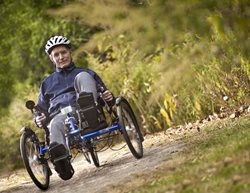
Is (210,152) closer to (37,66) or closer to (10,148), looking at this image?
(10,148)

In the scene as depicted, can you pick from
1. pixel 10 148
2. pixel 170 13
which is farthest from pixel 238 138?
pixel 10 148

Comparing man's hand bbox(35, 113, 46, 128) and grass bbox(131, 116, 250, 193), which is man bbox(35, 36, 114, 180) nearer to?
man's hand bbox(35, 113, 46, 128)

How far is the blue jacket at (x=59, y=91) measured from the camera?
7.61m

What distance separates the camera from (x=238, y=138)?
248 inches

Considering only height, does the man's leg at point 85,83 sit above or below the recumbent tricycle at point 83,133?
above

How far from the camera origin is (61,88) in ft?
25.4

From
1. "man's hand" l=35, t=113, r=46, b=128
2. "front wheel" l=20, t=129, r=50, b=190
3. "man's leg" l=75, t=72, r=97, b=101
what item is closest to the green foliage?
"man's leg" l=75, t=72, r=97, b=101

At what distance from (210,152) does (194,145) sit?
1.03m

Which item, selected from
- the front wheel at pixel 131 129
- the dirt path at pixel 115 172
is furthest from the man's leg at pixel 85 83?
the dirt path at pixel 115 172

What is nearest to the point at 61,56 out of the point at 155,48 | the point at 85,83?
the point at 85,83

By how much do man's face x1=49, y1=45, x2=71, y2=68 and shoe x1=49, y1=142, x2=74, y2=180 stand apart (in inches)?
50.1

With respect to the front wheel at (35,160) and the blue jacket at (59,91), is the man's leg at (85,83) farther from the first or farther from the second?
the front wheel at (35,160)

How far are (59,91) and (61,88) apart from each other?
0.04 metres

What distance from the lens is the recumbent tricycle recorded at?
717 centimetres
